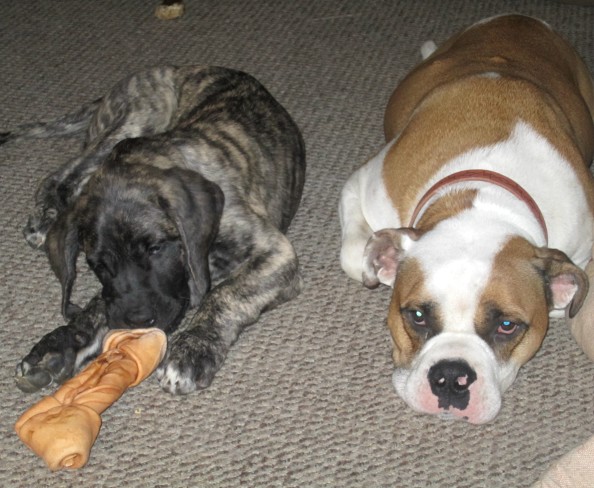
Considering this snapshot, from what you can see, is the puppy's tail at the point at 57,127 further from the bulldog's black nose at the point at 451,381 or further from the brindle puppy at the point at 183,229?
the bulldog's black nose at the point at 451,381

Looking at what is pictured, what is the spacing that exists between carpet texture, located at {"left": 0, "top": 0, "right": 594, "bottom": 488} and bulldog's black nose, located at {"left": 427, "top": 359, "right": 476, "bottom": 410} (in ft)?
0.78

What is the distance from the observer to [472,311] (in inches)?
94.4

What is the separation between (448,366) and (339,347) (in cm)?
63

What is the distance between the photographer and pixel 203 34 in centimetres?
478

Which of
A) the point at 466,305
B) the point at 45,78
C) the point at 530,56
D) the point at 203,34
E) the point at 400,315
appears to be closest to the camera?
the point at 466,305

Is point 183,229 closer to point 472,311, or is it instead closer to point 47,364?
point 47,364

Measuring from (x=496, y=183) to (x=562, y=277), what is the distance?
34 cm

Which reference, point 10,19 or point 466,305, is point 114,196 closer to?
point 466,305

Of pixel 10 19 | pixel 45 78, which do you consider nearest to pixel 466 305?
pixel 45 78

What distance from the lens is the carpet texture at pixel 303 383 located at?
257cm

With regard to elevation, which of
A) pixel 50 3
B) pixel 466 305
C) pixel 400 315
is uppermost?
pixel 466 305

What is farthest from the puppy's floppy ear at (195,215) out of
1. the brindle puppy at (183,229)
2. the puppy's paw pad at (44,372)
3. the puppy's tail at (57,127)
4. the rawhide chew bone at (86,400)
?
the puppy's tail at (57,127)

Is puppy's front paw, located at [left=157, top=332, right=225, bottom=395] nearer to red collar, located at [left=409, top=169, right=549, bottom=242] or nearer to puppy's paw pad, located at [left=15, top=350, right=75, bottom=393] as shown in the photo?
puppy's paw pad, located at [left=15, top=350, right=75, bottom=393]

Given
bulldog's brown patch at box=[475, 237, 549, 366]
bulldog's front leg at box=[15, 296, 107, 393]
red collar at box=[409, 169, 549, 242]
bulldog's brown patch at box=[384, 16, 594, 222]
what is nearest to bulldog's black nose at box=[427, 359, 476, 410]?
bulldog's brown patch at box=[475, 237, 549, 366]
